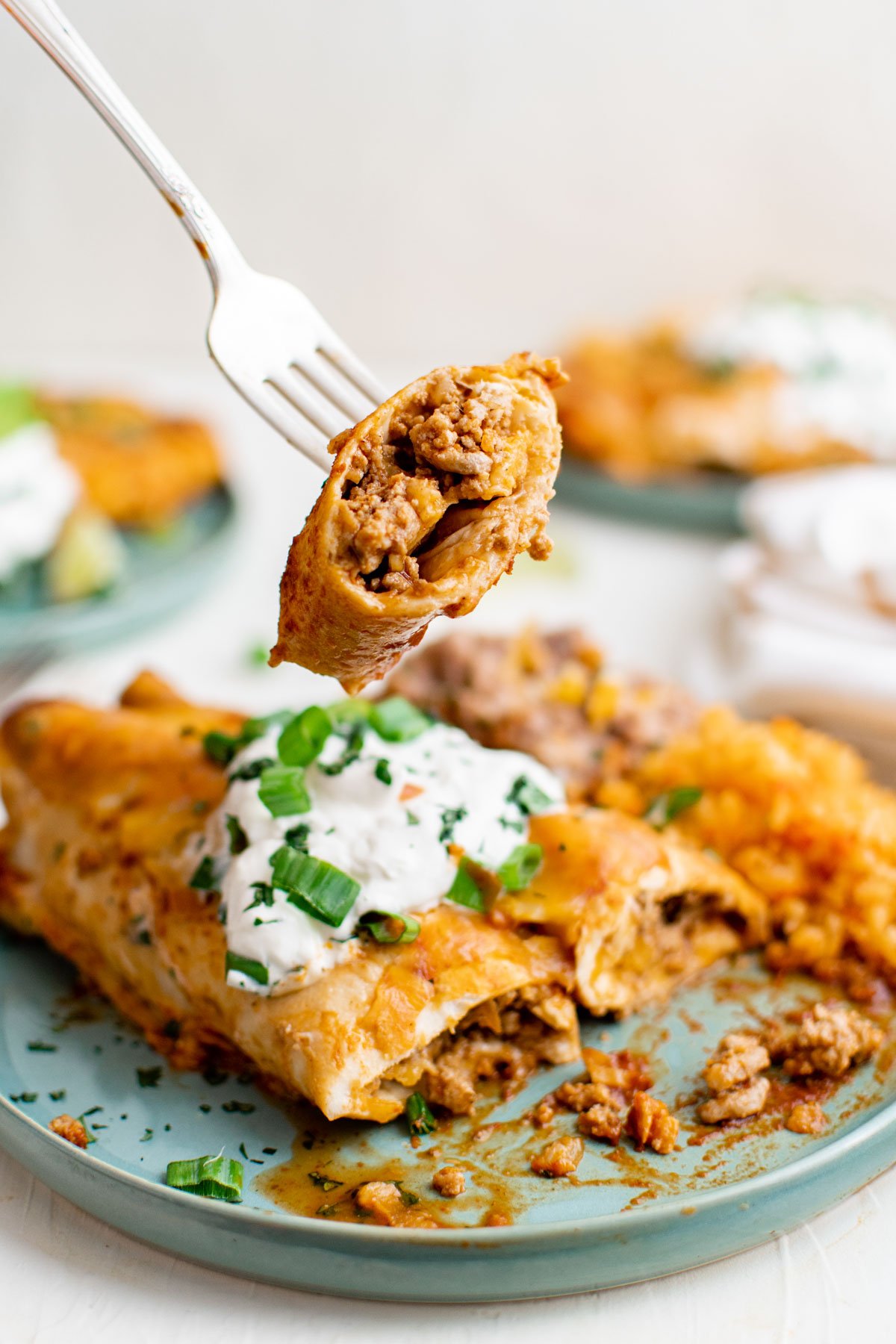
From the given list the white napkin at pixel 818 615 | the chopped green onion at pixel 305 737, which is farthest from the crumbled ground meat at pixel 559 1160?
the white napkin at pixel 818 615

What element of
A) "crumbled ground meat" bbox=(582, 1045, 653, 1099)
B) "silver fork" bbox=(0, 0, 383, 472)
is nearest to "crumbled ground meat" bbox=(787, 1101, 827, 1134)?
"crumbled ground meat" bbox=(582, 1045, 653, 1099)

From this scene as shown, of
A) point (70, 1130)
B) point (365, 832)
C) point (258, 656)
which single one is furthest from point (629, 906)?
point (258, 656)

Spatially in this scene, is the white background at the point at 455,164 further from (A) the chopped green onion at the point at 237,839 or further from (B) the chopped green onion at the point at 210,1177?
(B) the chopped green onion at the point at 210,1177

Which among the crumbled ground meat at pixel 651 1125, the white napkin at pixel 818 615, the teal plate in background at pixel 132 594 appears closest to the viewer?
the crumbled ground meat at pixel 651 1125

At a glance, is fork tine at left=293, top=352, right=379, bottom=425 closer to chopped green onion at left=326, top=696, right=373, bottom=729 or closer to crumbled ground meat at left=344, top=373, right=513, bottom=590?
crumbled ground meat at left=344, top=373, right=513, bottom=590

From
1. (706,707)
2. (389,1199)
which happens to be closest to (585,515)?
(706,707)

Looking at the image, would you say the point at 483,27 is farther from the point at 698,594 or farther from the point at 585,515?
the point at 698,594
